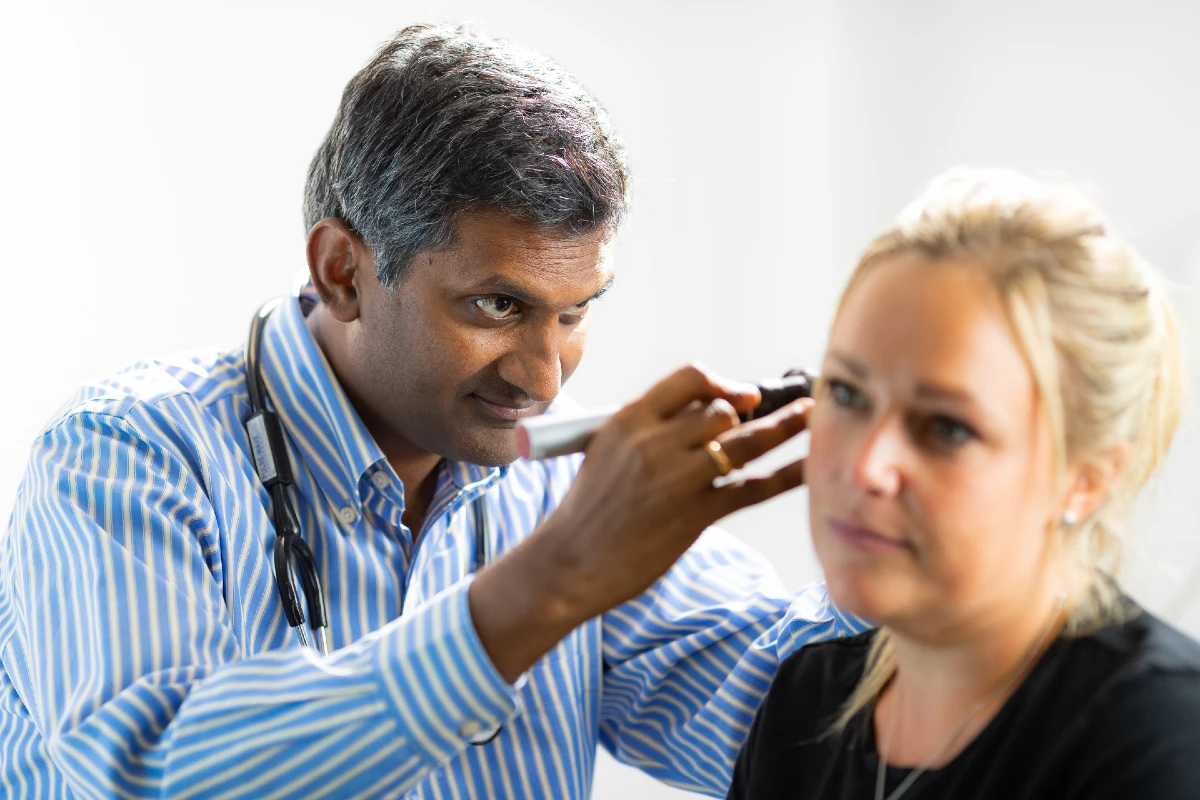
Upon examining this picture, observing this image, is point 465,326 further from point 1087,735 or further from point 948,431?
point 1087,735

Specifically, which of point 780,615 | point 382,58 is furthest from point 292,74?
point 780,615

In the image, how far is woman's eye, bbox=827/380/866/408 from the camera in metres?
1.06

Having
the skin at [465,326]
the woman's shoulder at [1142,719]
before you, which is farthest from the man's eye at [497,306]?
the woman's shoulder at [1142,719]

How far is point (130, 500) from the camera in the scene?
1479mm

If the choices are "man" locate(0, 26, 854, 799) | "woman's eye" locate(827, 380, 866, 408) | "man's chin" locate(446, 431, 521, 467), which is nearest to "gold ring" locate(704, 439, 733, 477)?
"man" locate(0, 26, 854, 799)

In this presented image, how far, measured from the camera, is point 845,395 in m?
1.07

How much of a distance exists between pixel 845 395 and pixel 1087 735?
1.08 ft

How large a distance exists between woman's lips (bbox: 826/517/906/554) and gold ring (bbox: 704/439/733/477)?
0.12 metres

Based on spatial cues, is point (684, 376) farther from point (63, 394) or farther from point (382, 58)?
point (63, 394)

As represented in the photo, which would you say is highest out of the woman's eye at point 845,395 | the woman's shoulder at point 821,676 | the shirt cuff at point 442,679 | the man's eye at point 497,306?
the woman's eye at point 845,395

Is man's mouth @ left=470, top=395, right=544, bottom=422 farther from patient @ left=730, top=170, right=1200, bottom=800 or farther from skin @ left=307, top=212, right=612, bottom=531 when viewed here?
patient @ left=730, top=170, right=1200, bottom=800

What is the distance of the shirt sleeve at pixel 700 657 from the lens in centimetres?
162

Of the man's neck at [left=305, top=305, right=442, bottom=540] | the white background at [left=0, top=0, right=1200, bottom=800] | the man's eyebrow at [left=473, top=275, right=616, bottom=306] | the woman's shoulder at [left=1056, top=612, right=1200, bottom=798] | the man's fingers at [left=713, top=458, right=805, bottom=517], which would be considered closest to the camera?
the woman's shoulder at [left=1056, top=612, right=1200, bottom=798]

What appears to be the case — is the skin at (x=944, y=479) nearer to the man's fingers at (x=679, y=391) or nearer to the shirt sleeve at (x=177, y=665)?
the man's fingers at (x=679, y=391)
